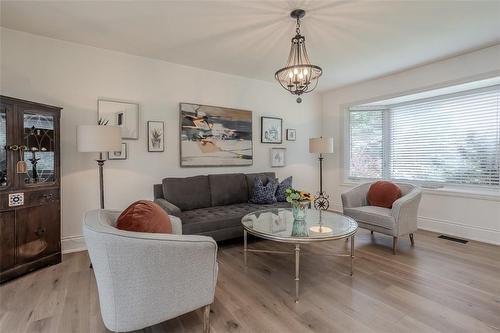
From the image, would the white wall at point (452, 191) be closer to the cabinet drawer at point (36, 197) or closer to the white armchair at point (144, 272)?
the white armchair at point (144, 272)

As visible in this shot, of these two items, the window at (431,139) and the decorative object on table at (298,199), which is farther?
the window at (431,139)

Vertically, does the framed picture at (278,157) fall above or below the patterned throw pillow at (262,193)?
above

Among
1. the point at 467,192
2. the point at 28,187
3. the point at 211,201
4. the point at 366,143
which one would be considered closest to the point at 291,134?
the point at 366,143

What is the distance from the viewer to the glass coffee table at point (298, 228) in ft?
6.89

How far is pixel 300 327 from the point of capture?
67.9 inches

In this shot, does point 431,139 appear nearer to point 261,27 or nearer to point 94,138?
point 261,27

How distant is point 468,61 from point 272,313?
413 cm

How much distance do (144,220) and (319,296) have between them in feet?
5.08

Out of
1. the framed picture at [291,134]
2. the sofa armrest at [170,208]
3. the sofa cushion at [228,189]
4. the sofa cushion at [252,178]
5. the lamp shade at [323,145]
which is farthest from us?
the framed picture at [291,134]

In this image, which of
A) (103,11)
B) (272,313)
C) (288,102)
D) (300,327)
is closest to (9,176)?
(103,11)

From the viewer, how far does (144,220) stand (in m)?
1.68

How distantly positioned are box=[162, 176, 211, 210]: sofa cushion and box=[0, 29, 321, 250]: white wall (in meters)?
0.36

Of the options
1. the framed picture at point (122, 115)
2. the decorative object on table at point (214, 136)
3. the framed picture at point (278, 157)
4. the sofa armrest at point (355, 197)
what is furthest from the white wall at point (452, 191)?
the framed picture at point (122, 115)

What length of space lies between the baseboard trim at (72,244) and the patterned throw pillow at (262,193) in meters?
2.35
